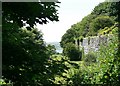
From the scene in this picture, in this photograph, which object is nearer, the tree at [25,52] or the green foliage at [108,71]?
the tree at [25,52]

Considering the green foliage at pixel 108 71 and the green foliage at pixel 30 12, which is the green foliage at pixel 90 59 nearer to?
the green foliage at pixel 108 71

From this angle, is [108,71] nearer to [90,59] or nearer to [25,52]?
[25,52]

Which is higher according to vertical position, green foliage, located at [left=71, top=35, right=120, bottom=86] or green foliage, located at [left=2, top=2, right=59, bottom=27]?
green foliage, located at [left=2, top=2, right=59, bottom=27]

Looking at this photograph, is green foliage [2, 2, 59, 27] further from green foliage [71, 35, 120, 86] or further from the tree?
green foliage [71, 35, 120, 86]

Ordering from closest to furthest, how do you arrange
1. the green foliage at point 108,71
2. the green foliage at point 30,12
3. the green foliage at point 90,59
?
the green foliage at point 30,12
the green foliage at point 108,71
the green foliage at point 90,59

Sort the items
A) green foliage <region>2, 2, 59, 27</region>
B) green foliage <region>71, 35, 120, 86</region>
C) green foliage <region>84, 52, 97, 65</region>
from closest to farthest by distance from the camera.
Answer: green foliage <region>2, 2, 59, 27</region>
green foliage <region>71, 35, 120, 86</region>
green foliage <region>84, 52, 97, 65</region>

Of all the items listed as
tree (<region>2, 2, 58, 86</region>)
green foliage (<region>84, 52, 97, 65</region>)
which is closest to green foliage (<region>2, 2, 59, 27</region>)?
tree (<region>2, 2, 58, 86</region>)

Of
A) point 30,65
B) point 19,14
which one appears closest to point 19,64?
point 30,65

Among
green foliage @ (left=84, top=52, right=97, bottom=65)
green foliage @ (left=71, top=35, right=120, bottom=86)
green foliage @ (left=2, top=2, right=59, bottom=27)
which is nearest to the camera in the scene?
green foliage @ (left=2, top=2, right=59, bottom=27)

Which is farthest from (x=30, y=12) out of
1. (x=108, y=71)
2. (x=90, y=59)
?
(x=90, y=59)

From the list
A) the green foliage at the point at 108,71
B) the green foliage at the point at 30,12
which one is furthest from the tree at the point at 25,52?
the green foliage at the point at 108,71

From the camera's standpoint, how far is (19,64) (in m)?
5.00

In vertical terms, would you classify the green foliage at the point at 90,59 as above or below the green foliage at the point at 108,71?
above

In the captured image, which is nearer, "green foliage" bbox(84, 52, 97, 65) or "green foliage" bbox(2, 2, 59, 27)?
"green foliage" bbox(2, 2, 59, 27)
